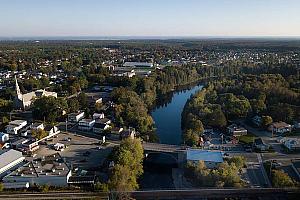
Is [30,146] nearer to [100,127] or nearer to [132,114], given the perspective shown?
[100,127]

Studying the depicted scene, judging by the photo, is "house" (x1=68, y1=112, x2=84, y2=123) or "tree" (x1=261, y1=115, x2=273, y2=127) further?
"house" (x1=68, y1=112, x2=84, y2=123)

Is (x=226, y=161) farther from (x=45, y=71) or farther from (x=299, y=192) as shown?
(x=45, y=71)

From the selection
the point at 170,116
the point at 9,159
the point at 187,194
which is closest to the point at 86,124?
the point at 9,159

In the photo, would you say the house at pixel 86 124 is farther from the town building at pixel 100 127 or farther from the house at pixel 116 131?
the house at pixel 116 131

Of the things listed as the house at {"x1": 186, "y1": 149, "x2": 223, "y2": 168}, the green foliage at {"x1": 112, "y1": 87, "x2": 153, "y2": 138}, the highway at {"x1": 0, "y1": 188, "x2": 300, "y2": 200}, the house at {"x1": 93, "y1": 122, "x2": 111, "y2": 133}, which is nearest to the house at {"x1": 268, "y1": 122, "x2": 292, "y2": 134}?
the house at {"x1": 186, "y1": 149, "x2": 223, "y2": 168}

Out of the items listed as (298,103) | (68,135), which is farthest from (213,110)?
(68,135)

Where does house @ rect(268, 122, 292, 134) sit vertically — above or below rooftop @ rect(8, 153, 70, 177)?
above

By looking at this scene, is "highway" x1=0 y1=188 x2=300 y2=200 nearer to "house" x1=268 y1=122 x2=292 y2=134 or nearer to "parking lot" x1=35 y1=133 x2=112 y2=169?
"parking lot" x1=35 y1=133 x2=112 y2=169

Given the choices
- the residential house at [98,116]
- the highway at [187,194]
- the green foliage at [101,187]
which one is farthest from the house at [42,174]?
the residential house at [98,116]
